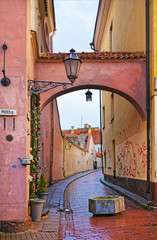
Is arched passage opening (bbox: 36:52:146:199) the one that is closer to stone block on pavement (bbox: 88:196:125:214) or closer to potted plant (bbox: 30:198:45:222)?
stone block on pavement (bbox: 88:196:125:214)

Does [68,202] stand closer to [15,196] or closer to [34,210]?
[34,210]

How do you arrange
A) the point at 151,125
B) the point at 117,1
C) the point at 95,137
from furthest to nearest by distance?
1. the point at 95,137
2. the point at 117,1
3. the point at 151,125

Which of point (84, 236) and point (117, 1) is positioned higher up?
point (117, 1)

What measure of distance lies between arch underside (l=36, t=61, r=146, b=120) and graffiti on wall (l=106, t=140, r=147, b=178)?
1495 millimetres

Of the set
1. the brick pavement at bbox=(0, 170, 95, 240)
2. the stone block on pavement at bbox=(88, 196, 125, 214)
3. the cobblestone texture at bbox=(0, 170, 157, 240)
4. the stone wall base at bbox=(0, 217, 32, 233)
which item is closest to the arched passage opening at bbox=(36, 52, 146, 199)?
the stone block on pavement at bbox=(88, 196, 125, 214)

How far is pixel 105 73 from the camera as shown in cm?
1164

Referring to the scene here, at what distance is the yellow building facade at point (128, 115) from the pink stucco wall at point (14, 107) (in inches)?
194

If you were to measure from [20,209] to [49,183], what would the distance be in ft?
36.3

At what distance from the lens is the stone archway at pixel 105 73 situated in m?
11.5

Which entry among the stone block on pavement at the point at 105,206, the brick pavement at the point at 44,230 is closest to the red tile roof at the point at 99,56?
the stone block on pavement at the point at 105,206

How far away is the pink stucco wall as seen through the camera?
7.09 metres

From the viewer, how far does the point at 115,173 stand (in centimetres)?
1848

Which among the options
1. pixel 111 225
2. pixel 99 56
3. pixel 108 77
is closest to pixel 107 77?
pixel 108 77

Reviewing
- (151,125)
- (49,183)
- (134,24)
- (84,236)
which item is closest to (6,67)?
(84,236)
